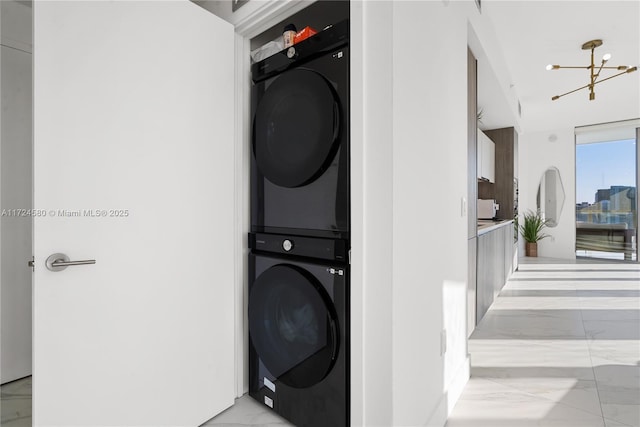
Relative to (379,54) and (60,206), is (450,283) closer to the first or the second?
(379,54)

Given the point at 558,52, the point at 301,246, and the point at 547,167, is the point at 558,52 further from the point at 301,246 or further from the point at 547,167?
the point at 547,167

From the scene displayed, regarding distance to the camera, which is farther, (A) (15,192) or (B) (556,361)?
(B) (556,361)

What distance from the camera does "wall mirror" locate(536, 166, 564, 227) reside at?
6.90m

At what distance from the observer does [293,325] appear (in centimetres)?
159

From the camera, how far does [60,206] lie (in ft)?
3.97

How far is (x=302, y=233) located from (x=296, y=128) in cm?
46

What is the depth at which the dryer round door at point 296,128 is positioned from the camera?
143 cm

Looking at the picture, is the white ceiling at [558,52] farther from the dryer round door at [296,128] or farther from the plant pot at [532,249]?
the plant pot at [532,249]

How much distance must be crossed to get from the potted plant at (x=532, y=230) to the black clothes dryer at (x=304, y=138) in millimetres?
6856

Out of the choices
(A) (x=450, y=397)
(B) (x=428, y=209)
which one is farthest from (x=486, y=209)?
(B) (x=428, y=209)

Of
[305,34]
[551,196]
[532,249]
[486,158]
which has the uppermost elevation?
[305,34]

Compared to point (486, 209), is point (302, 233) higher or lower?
lower

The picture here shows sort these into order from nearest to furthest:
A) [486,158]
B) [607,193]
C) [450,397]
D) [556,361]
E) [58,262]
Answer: [58,262] < [450,397] < [556,361] < [486,158] < [607,193]

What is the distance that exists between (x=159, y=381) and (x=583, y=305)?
3.89 m
